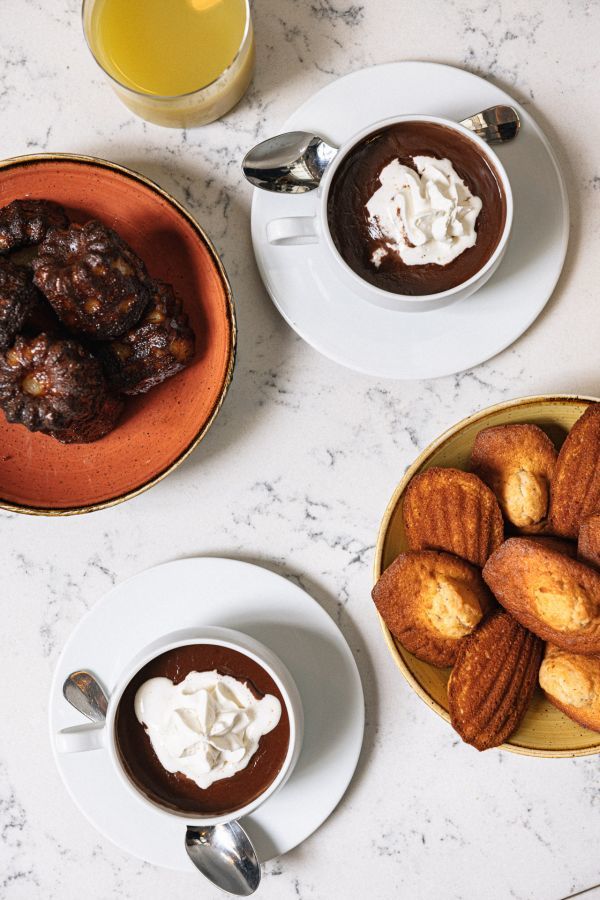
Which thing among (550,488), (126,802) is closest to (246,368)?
(550,488)

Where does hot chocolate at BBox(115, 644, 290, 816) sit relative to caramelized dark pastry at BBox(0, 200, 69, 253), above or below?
below

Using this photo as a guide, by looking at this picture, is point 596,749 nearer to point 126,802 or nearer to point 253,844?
point 253,844

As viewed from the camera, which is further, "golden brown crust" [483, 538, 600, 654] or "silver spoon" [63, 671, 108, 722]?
"silver spoon" [63, 671, 108, 722]

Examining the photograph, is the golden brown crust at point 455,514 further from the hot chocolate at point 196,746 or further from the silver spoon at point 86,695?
the silver spoon at point 86,695

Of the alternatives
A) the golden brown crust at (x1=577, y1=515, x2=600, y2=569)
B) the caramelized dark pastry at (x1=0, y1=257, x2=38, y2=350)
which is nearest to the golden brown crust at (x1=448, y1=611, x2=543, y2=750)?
the golden brown crust at (x1=577, y1=515, x2=600, y2=569)

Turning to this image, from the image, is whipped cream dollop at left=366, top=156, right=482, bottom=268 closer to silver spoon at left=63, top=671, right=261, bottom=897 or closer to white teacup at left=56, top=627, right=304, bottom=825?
white teacup at left=56, top=627, right=304, bottom=825
